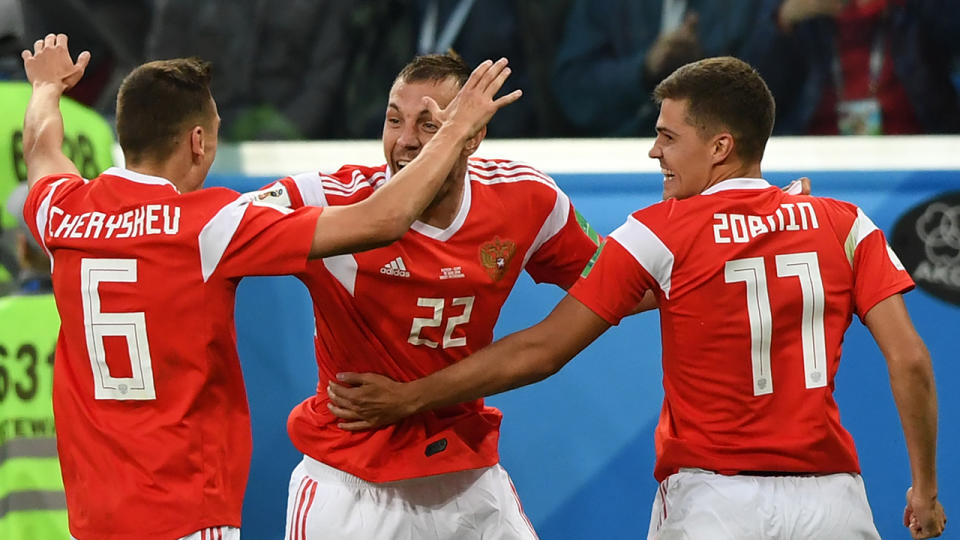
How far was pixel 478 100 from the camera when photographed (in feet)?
8.94

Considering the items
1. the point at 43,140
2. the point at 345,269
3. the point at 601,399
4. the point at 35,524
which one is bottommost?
the point at 35,524

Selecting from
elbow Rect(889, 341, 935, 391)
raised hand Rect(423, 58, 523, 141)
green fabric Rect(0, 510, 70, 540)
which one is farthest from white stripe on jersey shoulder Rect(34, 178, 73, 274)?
elbow Rect(889, 341, 935, 391)

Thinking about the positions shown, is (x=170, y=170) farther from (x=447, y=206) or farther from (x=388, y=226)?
(x=447, y=206)

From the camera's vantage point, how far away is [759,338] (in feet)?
8.73

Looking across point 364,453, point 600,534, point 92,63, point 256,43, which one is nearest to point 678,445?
point 364,453

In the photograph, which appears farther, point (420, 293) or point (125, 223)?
point (420, 293)

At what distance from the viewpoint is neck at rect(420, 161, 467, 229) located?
300cm

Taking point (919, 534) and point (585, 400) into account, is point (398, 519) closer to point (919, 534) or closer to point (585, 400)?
point (919, 534)

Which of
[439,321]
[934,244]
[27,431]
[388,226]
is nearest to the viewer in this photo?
[388,226]

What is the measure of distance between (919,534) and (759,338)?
594mm

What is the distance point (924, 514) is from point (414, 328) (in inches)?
49.0

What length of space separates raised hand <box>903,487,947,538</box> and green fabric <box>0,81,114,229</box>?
275 cm

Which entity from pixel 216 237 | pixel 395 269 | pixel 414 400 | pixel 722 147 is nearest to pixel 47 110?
pixel 216 237

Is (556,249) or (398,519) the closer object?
(398,519)
